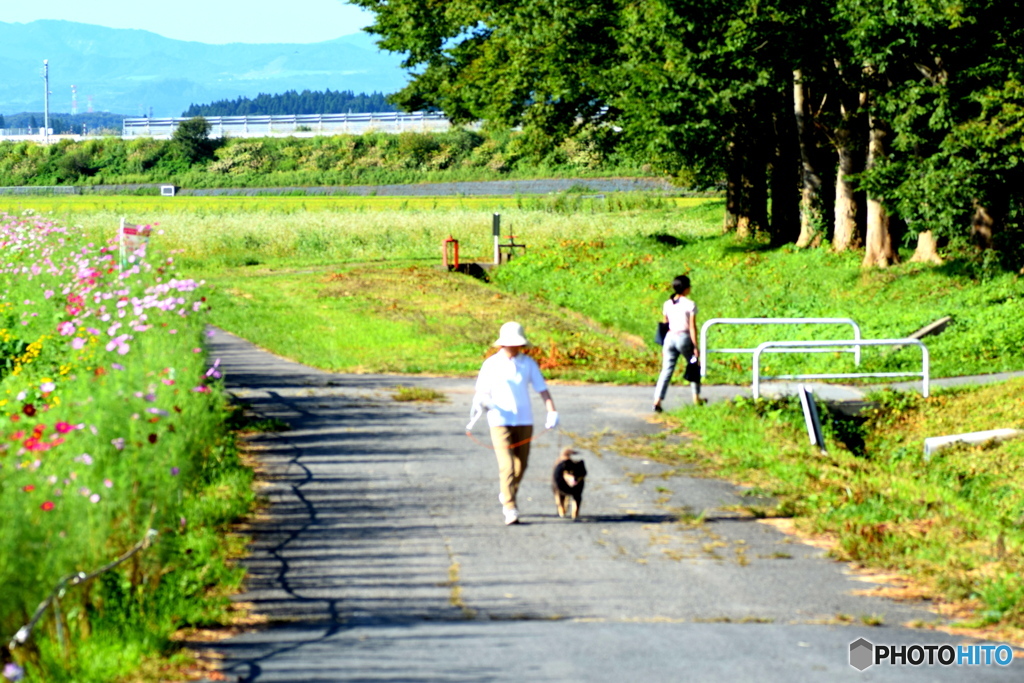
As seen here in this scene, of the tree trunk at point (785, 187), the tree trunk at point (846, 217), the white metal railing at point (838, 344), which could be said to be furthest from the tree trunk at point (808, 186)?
the white metal railing at point (838, 344)

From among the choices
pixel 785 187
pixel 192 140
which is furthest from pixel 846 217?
pixel 192 140

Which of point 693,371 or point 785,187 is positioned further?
point 785,187

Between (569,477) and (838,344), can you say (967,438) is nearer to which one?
(838,344)

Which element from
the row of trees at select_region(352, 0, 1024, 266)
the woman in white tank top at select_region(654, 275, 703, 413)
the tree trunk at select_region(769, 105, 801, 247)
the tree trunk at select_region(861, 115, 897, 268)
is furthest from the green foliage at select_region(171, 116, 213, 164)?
the woman in white tank top at select_region(654, 275, 703, 413)

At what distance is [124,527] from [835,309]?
21.5 meters

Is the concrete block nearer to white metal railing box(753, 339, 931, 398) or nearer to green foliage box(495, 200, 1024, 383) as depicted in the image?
white metal railing box(753, 339, 931, 398)

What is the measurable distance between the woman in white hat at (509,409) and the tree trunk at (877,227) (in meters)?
20.7

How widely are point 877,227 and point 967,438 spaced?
14416 mm

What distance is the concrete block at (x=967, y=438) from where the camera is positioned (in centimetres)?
1606

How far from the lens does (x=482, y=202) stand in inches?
2763

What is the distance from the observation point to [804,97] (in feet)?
109

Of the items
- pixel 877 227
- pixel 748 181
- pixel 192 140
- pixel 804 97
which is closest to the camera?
pixel 877 227

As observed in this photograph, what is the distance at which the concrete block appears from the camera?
16062 millimetres

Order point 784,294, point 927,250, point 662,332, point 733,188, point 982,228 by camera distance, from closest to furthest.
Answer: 1. point 662,332
2. point 982,228
3. point 927,250
4. point 784,294
5. point 733,188
